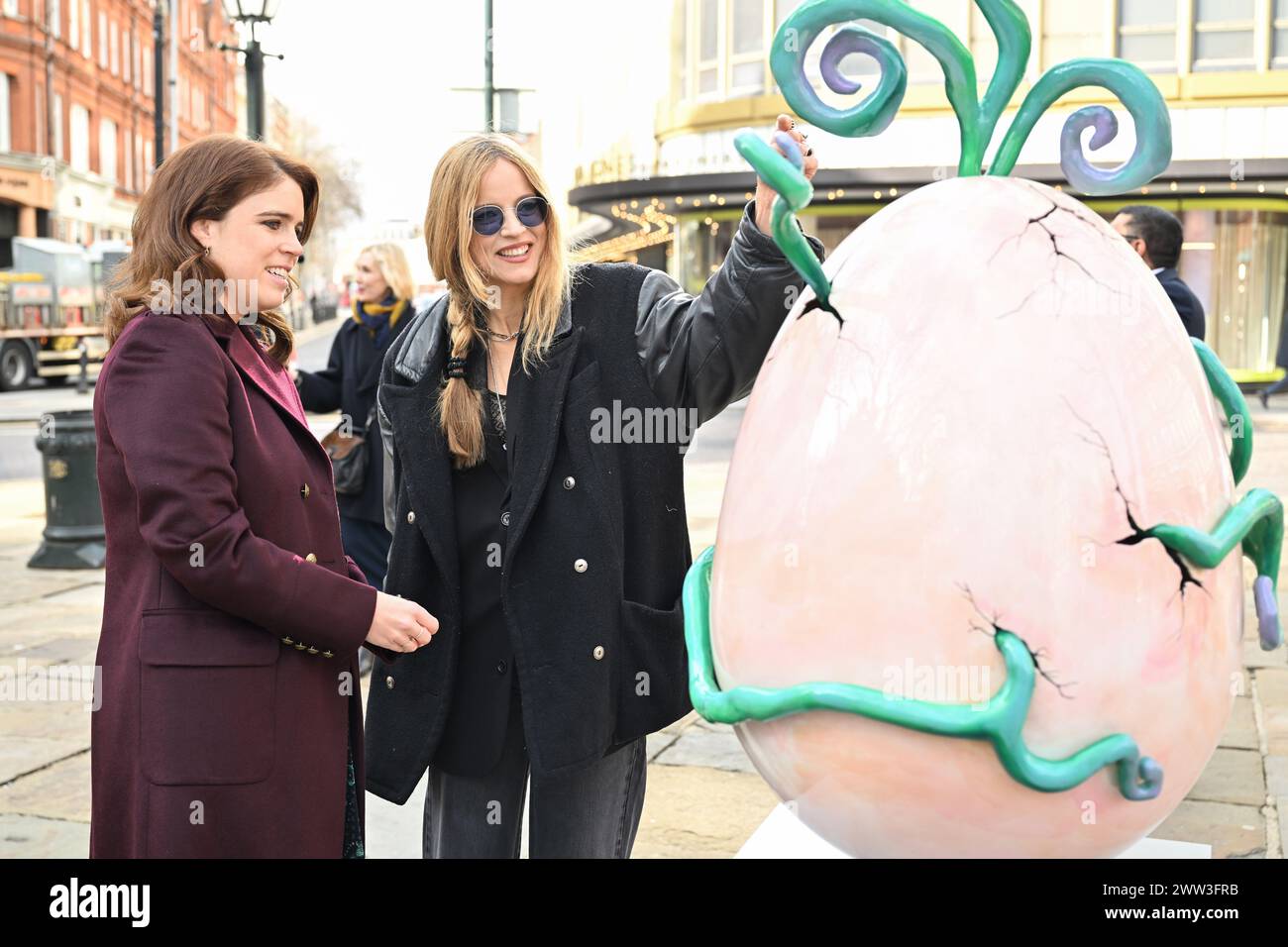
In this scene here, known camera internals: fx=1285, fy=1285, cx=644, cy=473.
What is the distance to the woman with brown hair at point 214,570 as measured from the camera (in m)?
2.12

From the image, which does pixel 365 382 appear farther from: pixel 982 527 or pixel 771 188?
pixel 982 527

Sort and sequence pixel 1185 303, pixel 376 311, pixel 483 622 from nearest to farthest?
pixel 483 622, pixel 1185 303, pixel 376 311

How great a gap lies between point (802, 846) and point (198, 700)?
1.07m

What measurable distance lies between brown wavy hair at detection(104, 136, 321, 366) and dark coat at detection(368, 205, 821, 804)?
1.57 ft

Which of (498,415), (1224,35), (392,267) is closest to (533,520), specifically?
(498,415)

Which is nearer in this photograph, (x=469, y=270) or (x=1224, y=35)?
(x=469, y=270)

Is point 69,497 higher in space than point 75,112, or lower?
lower

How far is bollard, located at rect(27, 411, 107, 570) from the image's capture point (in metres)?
8.65

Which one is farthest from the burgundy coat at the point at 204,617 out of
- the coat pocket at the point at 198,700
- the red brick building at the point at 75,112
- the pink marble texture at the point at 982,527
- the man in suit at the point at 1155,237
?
the red brick building at the point at 75,112

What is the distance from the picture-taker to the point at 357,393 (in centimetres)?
559

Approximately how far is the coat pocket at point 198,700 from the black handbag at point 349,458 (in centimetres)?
323

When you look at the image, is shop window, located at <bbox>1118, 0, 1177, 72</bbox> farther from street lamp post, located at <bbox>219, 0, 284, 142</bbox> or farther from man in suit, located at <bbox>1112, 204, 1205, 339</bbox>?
man in suit, located at <bbox>1112, 204, 1205, 339</bbox>

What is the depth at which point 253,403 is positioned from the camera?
91.5 inches
